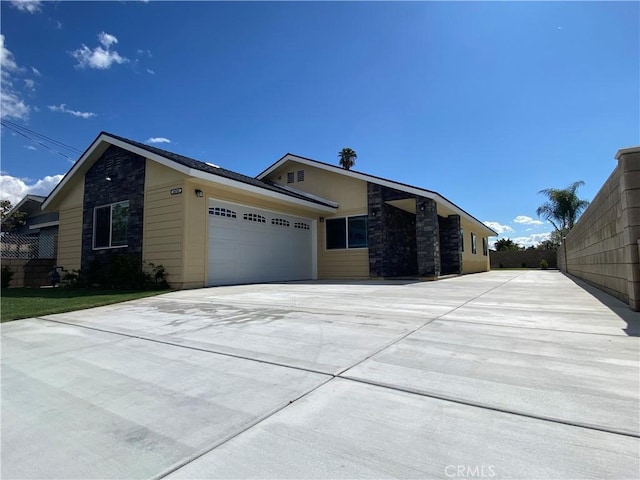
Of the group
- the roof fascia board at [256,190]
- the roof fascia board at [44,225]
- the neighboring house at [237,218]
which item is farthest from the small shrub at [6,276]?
the roof fascia board at [256,190]

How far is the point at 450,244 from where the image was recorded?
18.2 meters

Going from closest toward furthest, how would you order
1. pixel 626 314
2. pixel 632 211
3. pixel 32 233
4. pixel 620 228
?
pixel 626 314 < pixel 632 211 < pixel 620 228 < pixel 32 233

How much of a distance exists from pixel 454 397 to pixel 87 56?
50.2ft

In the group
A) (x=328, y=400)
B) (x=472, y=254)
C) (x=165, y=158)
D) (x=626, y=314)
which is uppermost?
(x=165, y=158)

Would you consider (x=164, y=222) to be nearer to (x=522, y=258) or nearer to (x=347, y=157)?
(x=347, y=157)

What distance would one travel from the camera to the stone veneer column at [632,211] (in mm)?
5137

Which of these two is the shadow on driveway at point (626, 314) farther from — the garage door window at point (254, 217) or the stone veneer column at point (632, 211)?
the garage door window at point (254, 217)

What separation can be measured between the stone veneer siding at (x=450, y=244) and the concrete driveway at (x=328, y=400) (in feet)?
44.8

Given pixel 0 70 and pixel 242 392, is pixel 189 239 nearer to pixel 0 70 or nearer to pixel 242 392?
pixel 242 392

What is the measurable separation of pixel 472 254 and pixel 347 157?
45.9 feet

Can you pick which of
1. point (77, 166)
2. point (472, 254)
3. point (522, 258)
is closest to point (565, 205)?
point (522, 258)

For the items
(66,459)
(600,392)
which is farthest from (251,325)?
(600,392)

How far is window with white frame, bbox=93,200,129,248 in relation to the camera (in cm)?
1181

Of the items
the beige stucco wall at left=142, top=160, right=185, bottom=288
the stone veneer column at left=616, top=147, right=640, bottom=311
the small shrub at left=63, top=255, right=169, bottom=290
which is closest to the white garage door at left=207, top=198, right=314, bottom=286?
the beige stucco wall at left=142, top=160, right=185, bottom=288
